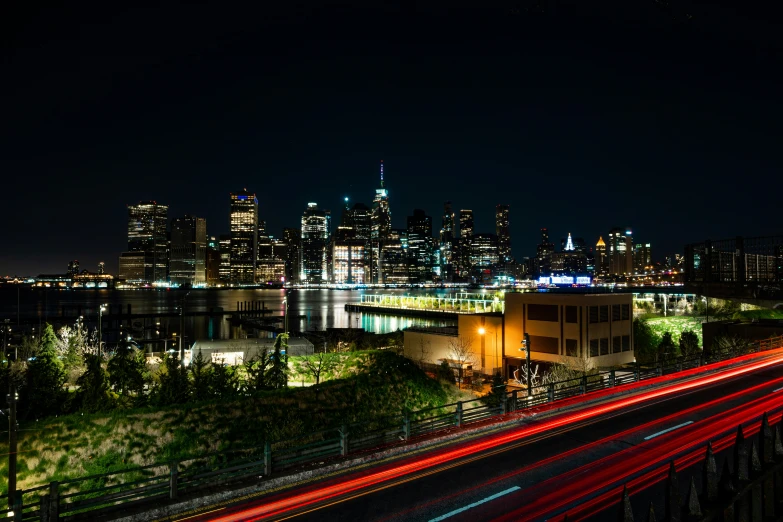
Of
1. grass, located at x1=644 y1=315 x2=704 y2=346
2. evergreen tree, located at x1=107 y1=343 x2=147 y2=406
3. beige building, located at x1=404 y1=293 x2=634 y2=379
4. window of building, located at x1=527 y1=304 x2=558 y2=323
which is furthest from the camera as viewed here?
grass, located at x1=644 y1=315 x2=704 y2=346

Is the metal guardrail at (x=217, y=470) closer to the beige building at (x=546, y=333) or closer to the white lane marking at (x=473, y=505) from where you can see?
the white lane marking at (x=473, y=505)

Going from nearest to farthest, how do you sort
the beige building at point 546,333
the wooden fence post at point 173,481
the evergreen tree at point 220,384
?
the wooden fence post at point 173,481 < the evergreen tree at point 220,384 < the beige building at point 546,333

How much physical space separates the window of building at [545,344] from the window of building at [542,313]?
1616 millimetres

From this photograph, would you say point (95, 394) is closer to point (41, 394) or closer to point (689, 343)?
point (41, 394)

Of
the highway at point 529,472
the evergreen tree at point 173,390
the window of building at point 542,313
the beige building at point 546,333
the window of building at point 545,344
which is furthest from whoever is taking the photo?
the window of building at point 542,313

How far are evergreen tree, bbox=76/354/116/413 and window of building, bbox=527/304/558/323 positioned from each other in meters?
33.8

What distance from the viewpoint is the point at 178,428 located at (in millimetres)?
18797

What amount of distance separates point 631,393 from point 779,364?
13.0 meters

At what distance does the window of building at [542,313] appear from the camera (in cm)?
4372

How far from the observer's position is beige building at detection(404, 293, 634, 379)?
139ft

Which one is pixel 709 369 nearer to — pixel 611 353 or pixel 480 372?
pixel 611 353

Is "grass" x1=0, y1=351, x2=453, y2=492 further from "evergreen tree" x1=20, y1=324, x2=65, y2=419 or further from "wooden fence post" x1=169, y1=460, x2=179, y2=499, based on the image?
"evergreen tree" x1=20, y1=324, x2=65, y2=419

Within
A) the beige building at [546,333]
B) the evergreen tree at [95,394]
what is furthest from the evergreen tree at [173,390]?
the beige building at [546,333]

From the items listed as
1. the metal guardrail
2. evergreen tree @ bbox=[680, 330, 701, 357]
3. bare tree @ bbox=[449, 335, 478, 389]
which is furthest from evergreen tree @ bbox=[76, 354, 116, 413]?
evergreen tree @ bbox=[680, 330, 701, 357]
